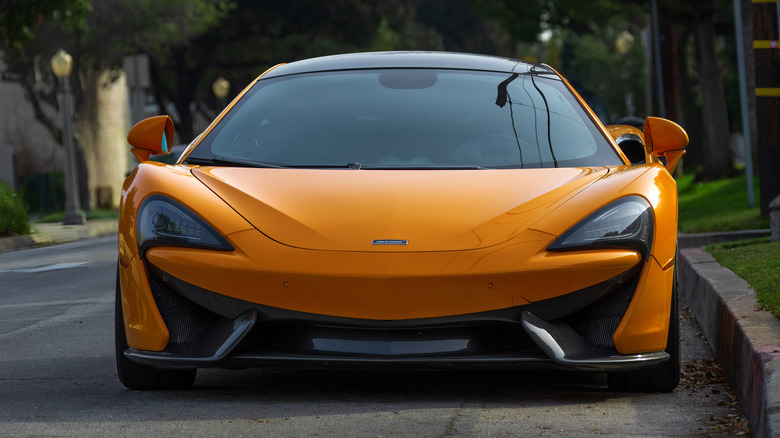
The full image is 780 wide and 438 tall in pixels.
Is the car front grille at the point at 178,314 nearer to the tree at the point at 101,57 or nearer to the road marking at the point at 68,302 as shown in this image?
the road marking at the point at 68,302

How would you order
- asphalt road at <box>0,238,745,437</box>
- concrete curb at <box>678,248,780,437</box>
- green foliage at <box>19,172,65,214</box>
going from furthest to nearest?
1. green foliage at <box>19,172,65,214</box>
2. asphalt road at <box>0,238,745,437</box>
3. concrete curb at <box>678,248,780,437</box>

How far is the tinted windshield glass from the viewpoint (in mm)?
5336

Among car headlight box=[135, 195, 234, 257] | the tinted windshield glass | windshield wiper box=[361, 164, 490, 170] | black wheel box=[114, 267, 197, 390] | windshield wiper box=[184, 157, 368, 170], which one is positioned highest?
the tinted windshield glass

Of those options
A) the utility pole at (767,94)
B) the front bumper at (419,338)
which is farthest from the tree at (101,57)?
the front bumper at (419,338)

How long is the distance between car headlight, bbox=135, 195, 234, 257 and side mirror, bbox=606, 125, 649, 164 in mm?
2295

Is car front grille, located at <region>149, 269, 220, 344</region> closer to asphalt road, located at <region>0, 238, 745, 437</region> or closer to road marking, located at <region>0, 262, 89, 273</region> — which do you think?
asphalt road, located at <region>0, 238, 745, 437</region>

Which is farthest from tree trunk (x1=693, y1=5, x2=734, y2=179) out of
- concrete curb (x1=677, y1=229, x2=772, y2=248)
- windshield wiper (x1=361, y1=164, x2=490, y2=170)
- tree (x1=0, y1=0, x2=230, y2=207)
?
windshield wiper (x1=361, y1=164, x2=490, y2=170)

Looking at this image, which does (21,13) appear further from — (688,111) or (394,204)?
(688,111)

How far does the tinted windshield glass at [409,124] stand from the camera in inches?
210

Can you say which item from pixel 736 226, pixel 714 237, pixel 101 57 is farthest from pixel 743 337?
pixel 101 57

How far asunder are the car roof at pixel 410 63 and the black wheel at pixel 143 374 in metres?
1.60

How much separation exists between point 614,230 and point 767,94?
7348 millimetres

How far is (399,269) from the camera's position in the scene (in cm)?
447

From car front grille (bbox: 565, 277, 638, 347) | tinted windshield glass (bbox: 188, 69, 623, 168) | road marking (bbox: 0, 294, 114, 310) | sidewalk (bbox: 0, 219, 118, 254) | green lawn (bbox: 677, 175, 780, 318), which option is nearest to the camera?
car front grille (bbox: 565, 277, 638, 347)
